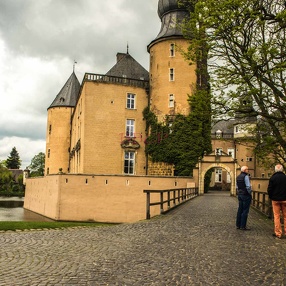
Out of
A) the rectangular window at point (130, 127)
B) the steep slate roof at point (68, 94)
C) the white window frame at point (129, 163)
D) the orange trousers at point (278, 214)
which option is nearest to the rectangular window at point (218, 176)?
the steep slate roof at point (68, 94)

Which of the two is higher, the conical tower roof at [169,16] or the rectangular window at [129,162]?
the conical tower roof at [169,16]

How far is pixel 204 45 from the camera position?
45.2ft

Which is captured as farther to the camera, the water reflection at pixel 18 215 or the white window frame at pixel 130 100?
the white window frame at pixel 130 100

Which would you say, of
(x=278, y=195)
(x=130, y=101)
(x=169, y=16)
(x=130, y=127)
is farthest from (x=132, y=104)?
(x=278, y=195)

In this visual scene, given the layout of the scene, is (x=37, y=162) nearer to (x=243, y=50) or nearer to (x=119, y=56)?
(x=119, y=56)

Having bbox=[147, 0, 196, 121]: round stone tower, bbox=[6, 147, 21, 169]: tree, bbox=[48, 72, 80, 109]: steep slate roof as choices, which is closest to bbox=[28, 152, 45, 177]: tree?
bbox=[6, 147, 21, 169]: tree

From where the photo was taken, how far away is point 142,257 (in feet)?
20.6

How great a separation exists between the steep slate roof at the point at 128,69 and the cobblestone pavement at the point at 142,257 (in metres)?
29.2

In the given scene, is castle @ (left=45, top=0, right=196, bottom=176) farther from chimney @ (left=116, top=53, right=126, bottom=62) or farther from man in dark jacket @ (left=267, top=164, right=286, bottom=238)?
man in dark jacket @ (left=267, top=164, right=286, bottom=238)

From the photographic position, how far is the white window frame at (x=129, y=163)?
33000 millimetres

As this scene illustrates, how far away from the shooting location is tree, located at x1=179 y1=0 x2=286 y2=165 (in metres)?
11.9

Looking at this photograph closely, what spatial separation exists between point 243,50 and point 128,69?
1025 inches

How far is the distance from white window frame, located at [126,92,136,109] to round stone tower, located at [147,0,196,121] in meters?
1.71

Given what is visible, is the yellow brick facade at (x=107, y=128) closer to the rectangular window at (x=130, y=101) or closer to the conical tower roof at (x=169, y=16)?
the rectangular window at (x=130, y=101)
